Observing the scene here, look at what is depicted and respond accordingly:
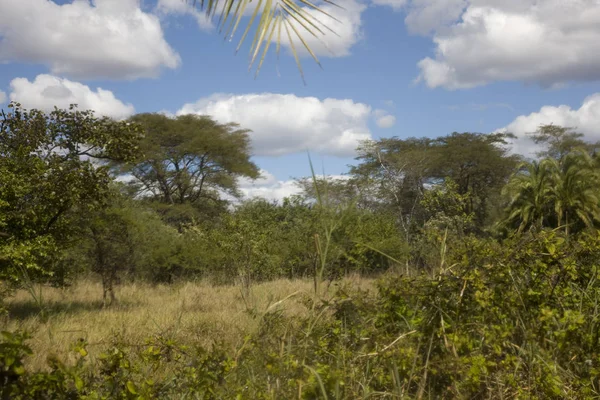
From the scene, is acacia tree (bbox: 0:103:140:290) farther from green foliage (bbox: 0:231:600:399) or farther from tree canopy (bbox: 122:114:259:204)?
tree canopy (bbox: 122:114:259:204)

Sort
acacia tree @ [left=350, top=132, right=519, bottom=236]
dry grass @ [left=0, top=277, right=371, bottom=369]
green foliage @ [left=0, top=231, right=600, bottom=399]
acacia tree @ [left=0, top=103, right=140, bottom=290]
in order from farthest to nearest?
acacia tree @ [left=350, top=132, right=519, bottom=236]
acacia tree @ [left=0, top=103, right=140, bottom=290]
dry grass @ [left=0, top=277, right=371, bottom=369]
green foliage @ [left=0, top=231, right=600, bottom=399]

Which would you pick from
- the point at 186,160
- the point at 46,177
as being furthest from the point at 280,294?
the point at 186,160

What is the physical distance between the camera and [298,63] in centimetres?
224

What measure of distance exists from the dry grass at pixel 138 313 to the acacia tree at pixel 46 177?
1.09 metres

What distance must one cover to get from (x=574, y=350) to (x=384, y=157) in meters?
27.4

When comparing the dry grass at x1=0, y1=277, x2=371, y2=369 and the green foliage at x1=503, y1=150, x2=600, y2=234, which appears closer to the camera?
the dry grass at x1=0, y1=277, x2=371, y2=369

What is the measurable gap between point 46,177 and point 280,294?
695 centimetres

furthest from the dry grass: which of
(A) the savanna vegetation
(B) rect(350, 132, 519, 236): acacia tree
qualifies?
(B) rect(350, 132, 519, 236): acacia tree

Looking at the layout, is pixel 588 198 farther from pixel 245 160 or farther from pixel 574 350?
pixel 574 350

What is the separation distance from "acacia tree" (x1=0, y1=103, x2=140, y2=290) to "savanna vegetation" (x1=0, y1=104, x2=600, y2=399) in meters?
0.03

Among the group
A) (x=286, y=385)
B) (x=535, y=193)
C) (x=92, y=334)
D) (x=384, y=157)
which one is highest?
(x=384, y=157)

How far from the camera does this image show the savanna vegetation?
2.71 m

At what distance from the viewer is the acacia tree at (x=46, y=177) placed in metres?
9.14

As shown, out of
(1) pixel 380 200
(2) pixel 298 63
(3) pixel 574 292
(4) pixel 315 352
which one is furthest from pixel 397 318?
(1) pixel 380 200
